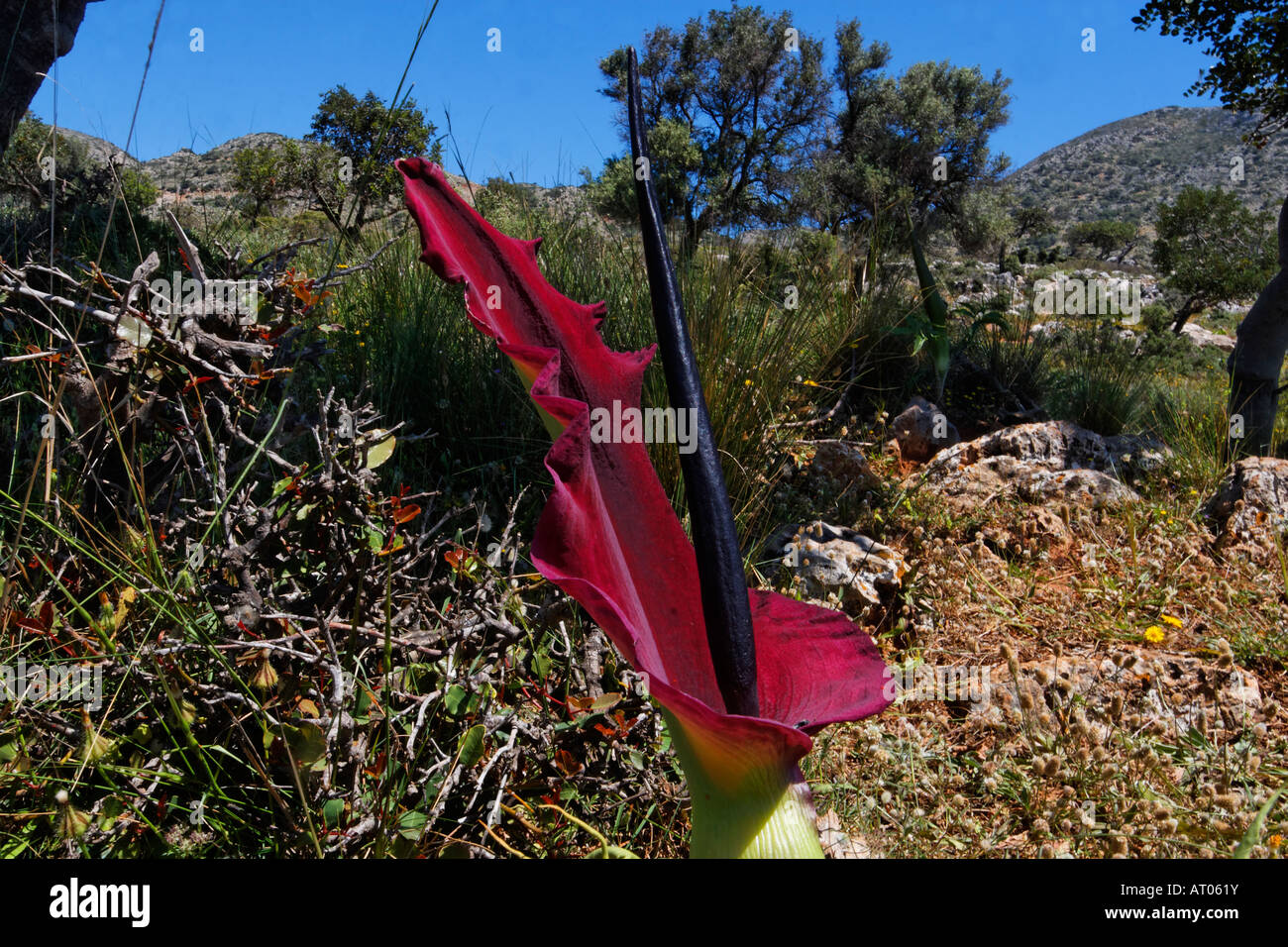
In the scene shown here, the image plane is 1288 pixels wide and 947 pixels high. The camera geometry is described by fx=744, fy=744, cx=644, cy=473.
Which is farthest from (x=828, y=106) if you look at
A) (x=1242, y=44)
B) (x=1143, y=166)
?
(x=1143, y=166)

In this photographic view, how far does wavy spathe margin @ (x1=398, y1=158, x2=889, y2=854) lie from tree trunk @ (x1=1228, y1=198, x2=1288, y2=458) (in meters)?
5.08

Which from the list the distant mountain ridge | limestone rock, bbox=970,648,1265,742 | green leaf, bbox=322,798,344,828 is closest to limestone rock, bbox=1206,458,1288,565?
limestone rock, bbox=970,648,1265,742

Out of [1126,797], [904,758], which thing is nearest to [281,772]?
[904,758]

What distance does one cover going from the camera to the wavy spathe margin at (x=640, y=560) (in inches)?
27.1

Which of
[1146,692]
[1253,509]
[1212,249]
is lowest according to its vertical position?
[1146,692]

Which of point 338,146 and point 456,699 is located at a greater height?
point 338,146

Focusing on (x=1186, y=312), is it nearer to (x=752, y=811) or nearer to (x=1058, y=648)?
(x=1058, y=648)

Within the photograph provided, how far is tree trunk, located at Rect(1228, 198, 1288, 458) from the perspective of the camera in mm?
4621

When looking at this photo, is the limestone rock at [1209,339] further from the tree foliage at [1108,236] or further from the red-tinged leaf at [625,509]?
the red-tinged leaf at [625,509]

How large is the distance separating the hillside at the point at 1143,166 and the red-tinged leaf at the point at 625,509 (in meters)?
53.8

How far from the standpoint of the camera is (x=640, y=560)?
0.86 metres

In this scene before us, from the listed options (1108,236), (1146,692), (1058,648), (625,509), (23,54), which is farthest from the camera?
(1108,236)

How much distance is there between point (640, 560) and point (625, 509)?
62mm

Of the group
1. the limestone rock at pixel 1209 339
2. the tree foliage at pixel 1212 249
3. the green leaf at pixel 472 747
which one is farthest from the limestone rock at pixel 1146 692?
the limestone rock at pixel 1209 339
